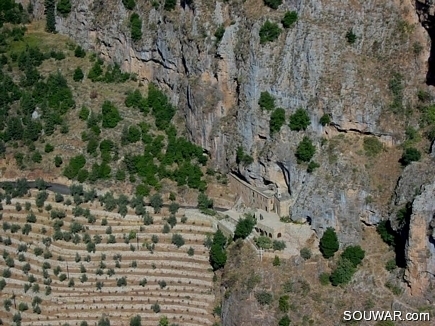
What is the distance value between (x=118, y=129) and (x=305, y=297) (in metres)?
30.0

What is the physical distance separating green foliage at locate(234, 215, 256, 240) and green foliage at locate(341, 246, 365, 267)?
9.40m

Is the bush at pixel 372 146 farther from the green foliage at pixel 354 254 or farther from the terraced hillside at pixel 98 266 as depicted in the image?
the terraced hillside at pixel 98 266

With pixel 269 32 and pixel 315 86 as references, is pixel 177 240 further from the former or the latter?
pixel 269 32

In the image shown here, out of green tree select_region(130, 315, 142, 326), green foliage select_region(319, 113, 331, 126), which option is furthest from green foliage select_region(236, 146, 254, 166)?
green tree select_region(130, 315, 142, 326)

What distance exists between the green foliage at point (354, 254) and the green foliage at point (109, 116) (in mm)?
30433

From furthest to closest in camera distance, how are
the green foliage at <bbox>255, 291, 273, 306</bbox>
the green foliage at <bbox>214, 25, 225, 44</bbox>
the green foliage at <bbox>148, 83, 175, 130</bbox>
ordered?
the green foliage at <bbox>148, 83, 175, 130</bbox> → the green foliage at <bbox>214, 25, 225, 44</bbox> → the green foliage at <bbox>255, 291, 273, 306</bbox>

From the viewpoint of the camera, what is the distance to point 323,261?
9606cm

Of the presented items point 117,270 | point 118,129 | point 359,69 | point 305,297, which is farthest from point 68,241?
point 359,69

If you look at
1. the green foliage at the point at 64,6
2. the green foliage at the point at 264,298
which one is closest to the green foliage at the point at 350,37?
the green foliage at the point at 264,298

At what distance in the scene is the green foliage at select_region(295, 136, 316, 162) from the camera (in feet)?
326

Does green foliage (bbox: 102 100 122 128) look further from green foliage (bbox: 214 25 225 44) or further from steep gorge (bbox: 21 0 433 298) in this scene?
green foliage (bbox: 214 25 225 44)

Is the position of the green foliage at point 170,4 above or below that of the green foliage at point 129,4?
above

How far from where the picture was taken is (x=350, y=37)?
99000 millimetres

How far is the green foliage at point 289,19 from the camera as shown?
332 ft
